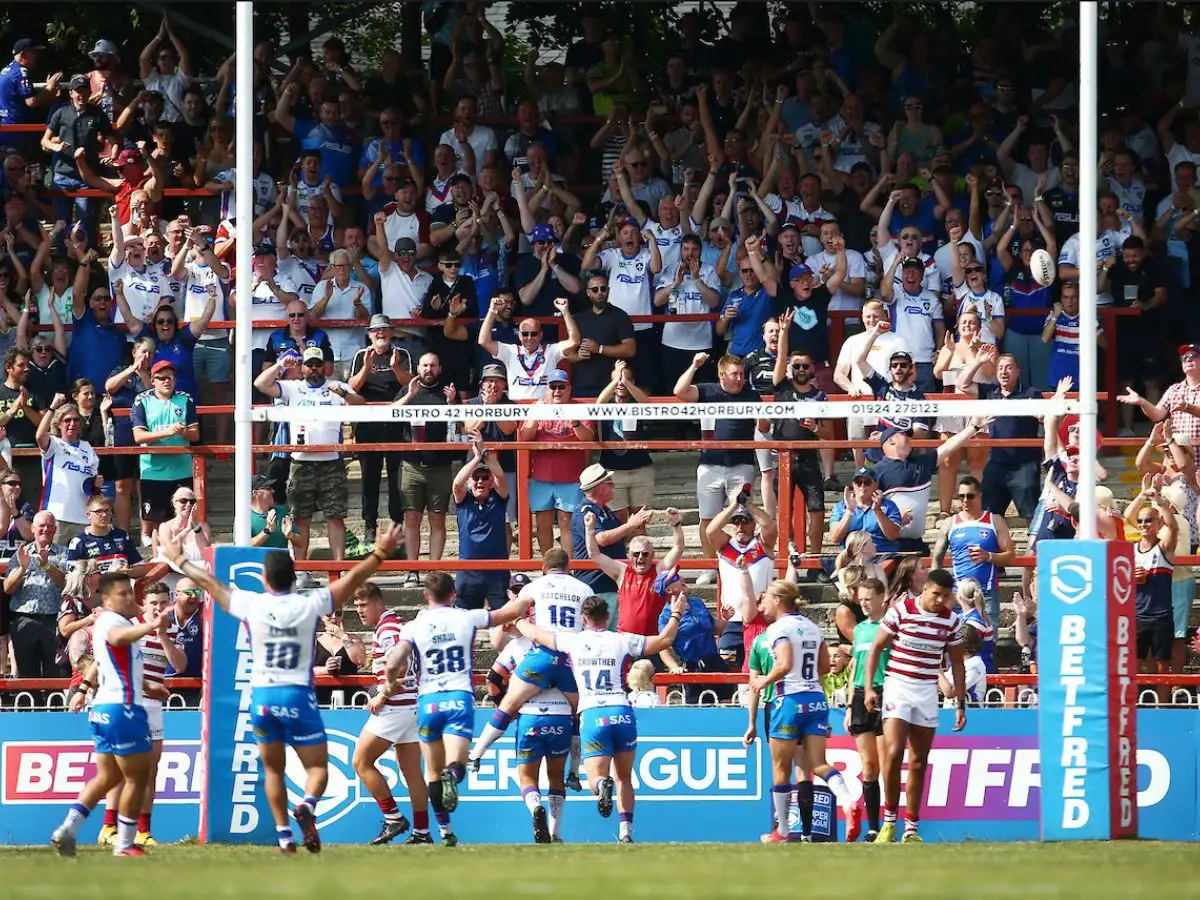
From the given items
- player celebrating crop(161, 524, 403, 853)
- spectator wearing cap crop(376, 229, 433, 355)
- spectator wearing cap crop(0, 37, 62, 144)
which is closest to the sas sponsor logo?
player celebrating crop(161, 524, 403, 853)

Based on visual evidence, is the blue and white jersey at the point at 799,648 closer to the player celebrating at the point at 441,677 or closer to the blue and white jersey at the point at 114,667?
the player celebrating at the point at 441,677

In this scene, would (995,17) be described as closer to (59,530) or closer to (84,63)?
(84,63)

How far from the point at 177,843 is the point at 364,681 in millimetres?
2164

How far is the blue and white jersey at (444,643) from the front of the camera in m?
12.9

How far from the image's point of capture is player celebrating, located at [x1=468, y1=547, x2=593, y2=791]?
13281mm

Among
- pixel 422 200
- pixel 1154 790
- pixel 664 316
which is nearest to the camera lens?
pixel 1154 790

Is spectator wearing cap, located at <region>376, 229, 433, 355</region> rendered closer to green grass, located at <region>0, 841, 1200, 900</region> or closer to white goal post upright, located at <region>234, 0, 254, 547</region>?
white goal post upright, located at <region>234, 0, 254, 547</region>

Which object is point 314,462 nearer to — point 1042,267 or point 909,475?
point 909,475

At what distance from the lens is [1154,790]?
13.9 meters

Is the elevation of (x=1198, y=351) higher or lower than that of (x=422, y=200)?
lower

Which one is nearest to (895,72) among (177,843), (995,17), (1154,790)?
(995,17)

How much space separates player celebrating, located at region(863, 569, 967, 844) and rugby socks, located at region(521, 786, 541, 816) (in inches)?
87.6

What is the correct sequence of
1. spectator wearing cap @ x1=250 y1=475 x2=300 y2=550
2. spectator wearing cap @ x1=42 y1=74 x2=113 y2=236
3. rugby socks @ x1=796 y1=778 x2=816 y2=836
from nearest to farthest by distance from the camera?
rugby socks @ x1=796 y1=778 x2=816 y2=836
spectator wearing cap @ x1=250 y1=475 x2=300 y2=550
spectator wearing cap @ x1=42 y1=74 x2=113 y2=236

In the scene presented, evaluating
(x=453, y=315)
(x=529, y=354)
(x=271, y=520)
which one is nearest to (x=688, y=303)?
(x=529, y=354)
